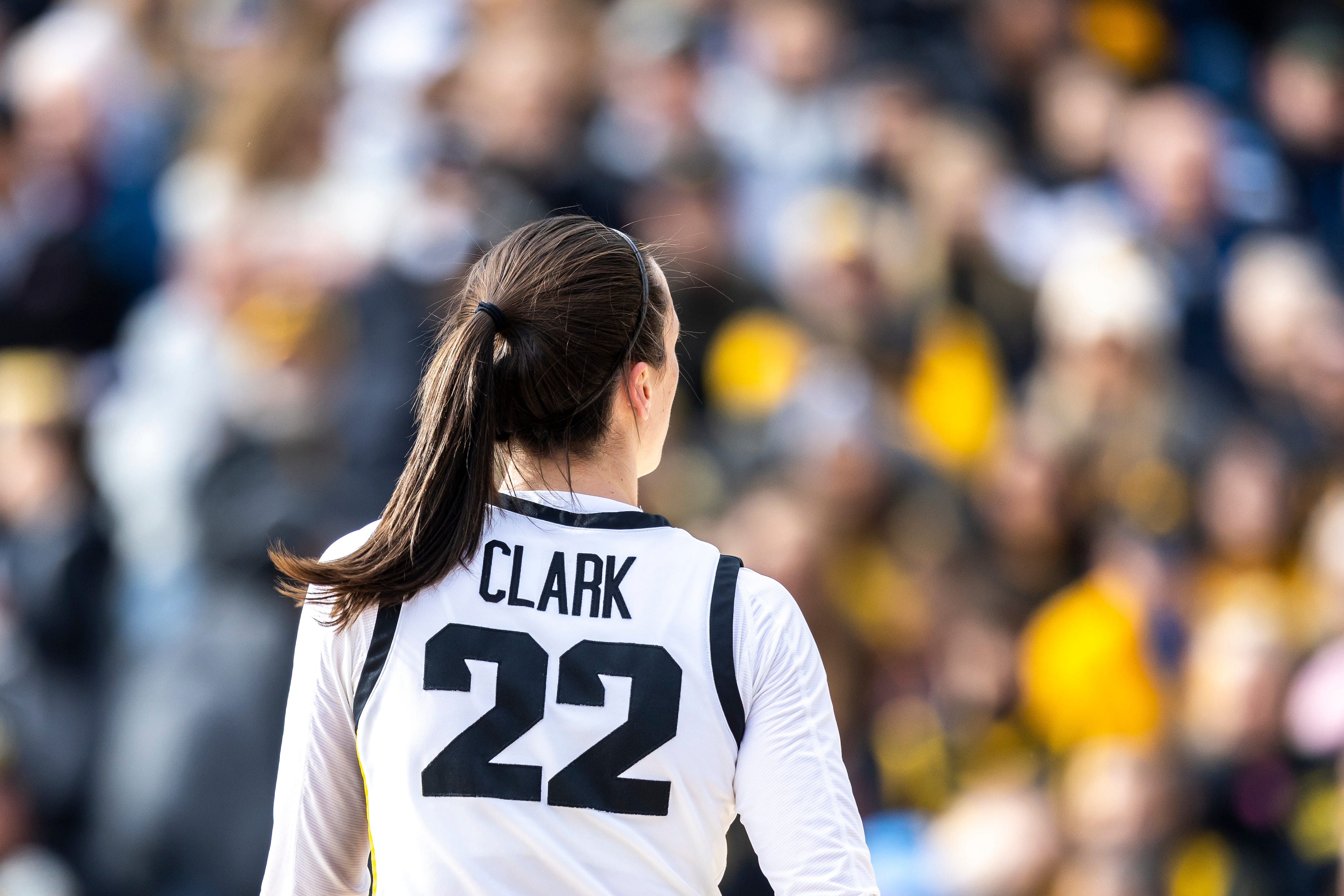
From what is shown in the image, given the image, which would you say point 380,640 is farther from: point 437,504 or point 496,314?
point 496,314

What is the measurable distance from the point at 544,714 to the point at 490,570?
15 centimetres

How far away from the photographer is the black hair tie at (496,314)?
1400mm

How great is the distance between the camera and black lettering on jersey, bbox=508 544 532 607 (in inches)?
53.8

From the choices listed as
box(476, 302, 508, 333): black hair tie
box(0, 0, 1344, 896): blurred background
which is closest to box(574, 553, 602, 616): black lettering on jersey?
box(476, 302, 508, 333): black hair tie

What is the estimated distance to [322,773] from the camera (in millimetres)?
1424

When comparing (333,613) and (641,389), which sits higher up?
(641,389)

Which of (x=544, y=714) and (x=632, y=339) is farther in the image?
(x=632, y=339)

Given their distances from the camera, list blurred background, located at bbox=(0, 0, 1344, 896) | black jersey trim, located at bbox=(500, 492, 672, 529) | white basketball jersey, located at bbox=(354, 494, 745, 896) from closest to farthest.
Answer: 1. white basketball jersey, located at bbox=(354, 494, 745, 896)
2. black jersey trim, located at bbox=(500, 492, 672, 529)
3. blurred background, located at bbox=(0, 0, 1344, 896)

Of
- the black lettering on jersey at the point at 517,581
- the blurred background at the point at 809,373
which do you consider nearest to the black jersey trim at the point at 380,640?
the black lettering on jersey at the point at 517,581

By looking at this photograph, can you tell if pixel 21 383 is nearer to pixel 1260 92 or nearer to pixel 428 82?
pixel 428 82

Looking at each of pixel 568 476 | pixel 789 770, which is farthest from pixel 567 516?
pixel 789 770

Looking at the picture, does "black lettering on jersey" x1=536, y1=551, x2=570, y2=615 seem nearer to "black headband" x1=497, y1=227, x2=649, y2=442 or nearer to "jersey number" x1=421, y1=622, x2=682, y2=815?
"jersey number" x1=421, y1=622, x2=682, y2=815

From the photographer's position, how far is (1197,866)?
3.85 m

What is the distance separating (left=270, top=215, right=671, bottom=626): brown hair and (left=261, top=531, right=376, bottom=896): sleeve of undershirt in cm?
4
